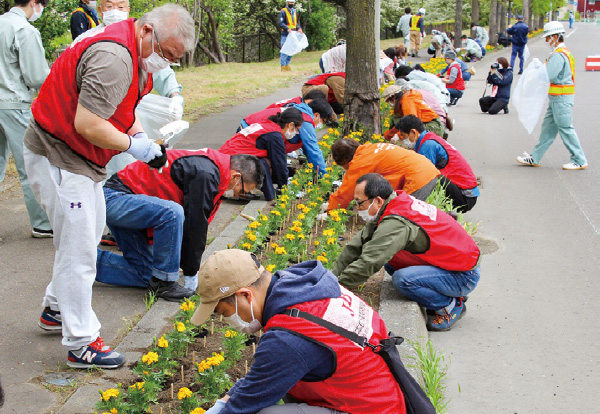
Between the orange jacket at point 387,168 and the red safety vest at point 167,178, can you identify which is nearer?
the red safety vest at point 167,178

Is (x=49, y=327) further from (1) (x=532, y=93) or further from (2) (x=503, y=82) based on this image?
(2) (x=503, y=82)

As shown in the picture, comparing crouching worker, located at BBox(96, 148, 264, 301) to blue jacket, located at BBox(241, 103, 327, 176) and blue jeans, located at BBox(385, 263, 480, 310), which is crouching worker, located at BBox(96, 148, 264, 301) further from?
blue jacket, located at BBox(241, 103, 327, 176)

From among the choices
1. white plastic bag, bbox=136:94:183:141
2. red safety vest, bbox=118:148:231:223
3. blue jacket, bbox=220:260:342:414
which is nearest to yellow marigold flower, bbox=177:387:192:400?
blue jacket, bbox=220:260:342:414

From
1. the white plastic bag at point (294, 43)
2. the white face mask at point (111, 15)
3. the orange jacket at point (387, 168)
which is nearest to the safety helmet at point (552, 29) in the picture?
the orange jacket at point (387, 168)

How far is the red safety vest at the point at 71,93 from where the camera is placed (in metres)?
3.75

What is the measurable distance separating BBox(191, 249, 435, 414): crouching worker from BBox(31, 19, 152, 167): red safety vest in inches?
54.8

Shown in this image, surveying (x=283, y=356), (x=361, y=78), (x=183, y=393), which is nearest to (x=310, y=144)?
(x=361, y=78)

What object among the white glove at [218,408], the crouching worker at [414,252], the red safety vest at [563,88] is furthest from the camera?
the red safety vest at [563,88]

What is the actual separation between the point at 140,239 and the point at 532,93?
7.05 meters

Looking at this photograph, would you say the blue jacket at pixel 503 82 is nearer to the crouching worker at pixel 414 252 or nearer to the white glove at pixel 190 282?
the crouching worker at pixel 414 252

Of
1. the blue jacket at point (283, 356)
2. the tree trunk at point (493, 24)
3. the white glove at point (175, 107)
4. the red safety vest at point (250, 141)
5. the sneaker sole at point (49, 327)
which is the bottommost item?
the tree trunk at point (493, 24)

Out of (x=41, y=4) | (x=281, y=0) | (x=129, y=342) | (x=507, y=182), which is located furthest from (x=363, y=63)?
(x=281, y=0)

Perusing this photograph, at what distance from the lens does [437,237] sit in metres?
4.94

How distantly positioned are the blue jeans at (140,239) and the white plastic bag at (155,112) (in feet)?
5.20
